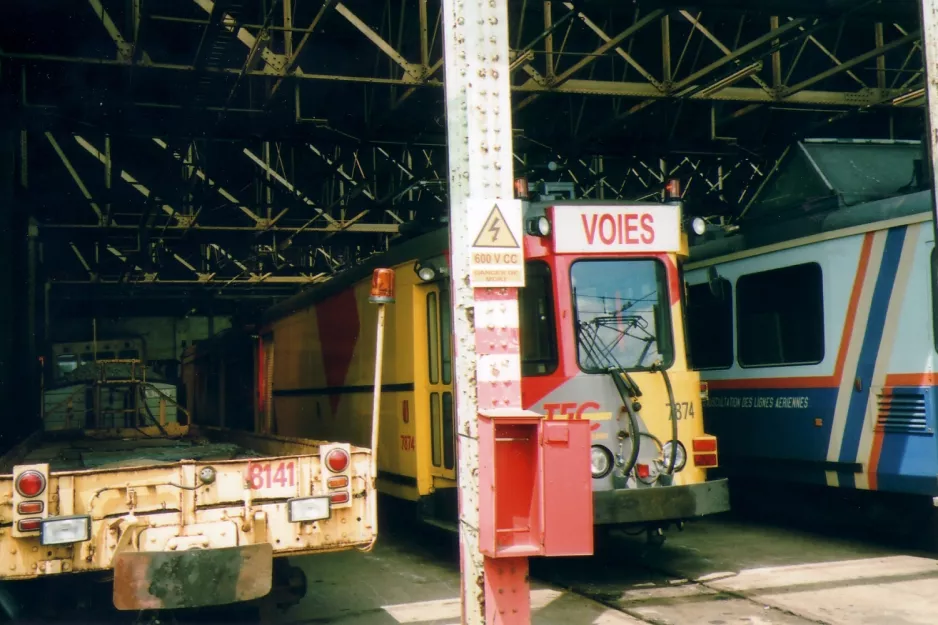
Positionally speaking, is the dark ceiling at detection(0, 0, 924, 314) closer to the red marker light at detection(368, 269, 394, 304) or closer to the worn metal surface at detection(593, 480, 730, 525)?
the red marker light at detection(368, 269, 394, 304)

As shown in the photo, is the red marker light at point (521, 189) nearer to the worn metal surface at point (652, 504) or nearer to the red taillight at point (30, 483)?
the worn metal surface at point (652, 504)

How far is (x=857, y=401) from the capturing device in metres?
9.50

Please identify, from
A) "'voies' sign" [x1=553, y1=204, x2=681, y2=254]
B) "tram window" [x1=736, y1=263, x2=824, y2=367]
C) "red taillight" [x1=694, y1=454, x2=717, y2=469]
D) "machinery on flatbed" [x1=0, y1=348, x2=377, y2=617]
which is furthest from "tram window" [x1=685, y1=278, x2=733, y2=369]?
"machinery on flatbed" [x1=0, y1=348, x2=377, y2=617]

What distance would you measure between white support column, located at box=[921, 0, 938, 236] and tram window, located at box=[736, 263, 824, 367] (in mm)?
2826

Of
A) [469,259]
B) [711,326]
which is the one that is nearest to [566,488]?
[469,259]

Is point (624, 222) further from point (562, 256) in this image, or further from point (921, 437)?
point (921, 437)

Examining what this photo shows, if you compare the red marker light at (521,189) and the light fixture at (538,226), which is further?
the red marker light at (521,189)

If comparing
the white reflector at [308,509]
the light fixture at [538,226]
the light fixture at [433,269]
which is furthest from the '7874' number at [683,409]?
the white reflector at [308,509]

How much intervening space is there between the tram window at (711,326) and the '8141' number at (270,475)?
575 centimetres

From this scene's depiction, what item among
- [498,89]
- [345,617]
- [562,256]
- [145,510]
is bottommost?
[345,617]

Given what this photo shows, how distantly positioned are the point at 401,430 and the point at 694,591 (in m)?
3.30

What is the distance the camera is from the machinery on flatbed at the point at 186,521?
6020 millimetres

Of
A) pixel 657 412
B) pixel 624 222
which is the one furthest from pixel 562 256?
pixel 657 412

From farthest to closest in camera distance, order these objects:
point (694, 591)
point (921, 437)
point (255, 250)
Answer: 1. point (255, 250)
2. point (921, 437)
3. point (694, 591)
